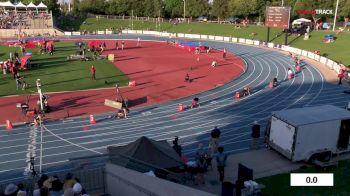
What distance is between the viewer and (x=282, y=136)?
58.0ft

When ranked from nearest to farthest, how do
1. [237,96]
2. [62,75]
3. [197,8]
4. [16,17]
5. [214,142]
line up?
[214,142] → [237,96] → [62,75] → [16,17] → [197,8]

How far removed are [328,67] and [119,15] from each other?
80.1 meters

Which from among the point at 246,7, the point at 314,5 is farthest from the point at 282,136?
the point at 246,7

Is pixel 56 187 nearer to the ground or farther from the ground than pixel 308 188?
farther from the ground

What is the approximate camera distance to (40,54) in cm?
5059

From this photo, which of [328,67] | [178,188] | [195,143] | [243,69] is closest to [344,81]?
[328,67]

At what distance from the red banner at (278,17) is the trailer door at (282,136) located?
38.7m

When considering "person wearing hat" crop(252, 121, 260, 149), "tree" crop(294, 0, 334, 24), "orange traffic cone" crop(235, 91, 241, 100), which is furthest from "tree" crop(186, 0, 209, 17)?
"person wearing hat" crop(252, 121, 260, 149)

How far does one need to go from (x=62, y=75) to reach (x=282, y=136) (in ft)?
85.2

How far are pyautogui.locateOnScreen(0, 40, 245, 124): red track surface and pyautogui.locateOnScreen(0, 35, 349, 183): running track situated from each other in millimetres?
1749

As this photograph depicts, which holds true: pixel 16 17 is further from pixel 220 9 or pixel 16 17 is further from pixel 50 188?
pixel 50 188

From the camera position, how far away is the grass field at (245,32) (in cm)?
5388

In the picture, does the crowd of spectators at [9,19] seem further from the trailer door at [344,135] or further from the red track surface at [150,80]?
the trailer door at [344,135]

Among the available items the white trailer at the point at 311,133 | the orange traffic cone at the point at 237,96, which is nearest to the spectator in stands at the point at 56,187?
the white trailer at the point at 311,133
